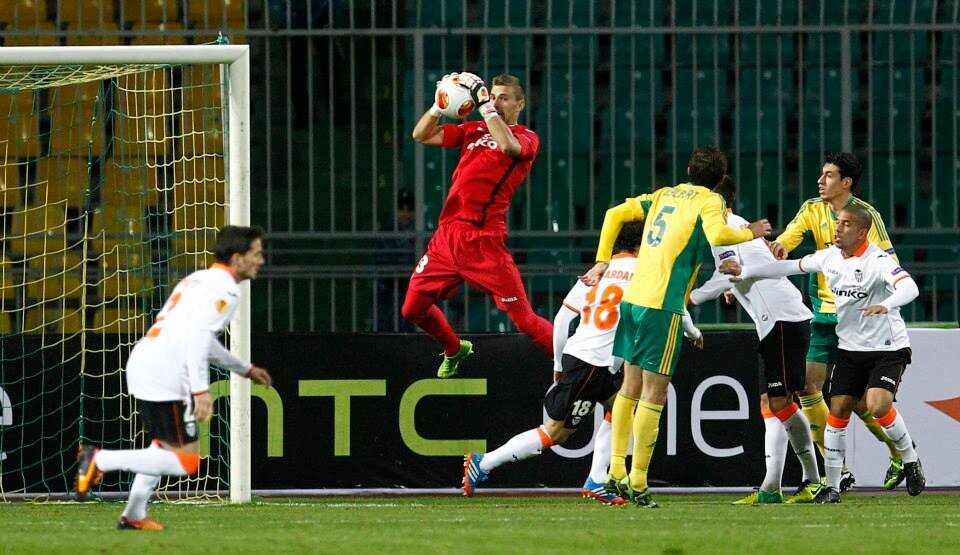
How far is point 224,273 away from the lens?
693 centimetres

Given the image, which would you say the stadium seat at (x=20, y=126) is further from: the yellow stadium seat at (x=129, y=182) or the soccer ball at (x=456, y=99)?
the soccer ball at (x=456, y=99)

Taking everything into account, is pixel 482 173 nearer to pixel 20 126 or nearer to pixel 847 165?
pixel 847 165

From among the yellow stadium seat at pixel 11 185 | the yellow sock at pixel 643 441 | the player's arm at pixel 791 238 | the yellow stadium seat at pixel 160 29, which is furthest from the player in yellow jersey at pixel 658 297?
the yellow stadium seat at pixel 11 185

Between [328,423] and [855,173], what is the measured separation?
3.72 m

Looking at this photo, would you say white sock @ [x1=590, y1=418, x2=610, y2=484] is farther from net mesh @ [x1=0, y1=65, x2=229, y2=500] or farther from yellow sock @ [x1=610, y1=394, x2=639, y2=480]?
net mesh @ [x1=0, y1=65, x2=229, y2=500]

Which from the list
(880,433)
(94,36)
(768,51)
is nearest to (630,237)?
(880,433)

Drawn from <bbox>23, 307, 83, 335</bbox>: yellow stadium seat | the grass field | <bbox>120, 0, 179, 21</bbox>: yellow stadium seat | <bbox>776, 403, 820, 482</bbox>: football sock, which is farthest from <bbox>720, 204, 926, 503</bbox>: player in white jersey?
<bbox>120, 0, 179, 21</bbox>: yellow stadium seat

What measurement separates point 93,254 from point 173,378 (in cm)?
569

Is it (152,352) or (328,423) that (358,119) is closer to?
(328,423)

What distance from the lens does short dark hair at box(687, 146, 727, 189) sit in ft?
28.1

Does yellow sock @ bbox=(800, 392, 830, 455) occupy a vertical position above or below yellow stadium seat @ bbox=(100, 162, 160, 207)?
below

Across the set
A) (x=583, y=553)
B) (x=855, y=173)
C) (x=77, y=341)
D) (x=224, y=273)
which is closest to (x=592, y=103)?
(x=855, y=173)

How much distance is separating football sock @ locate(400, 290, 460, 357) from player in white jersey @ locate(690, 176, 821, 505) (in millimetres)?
1714

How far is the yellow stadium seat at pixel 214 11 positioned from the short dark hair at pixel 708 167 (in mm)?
5984
